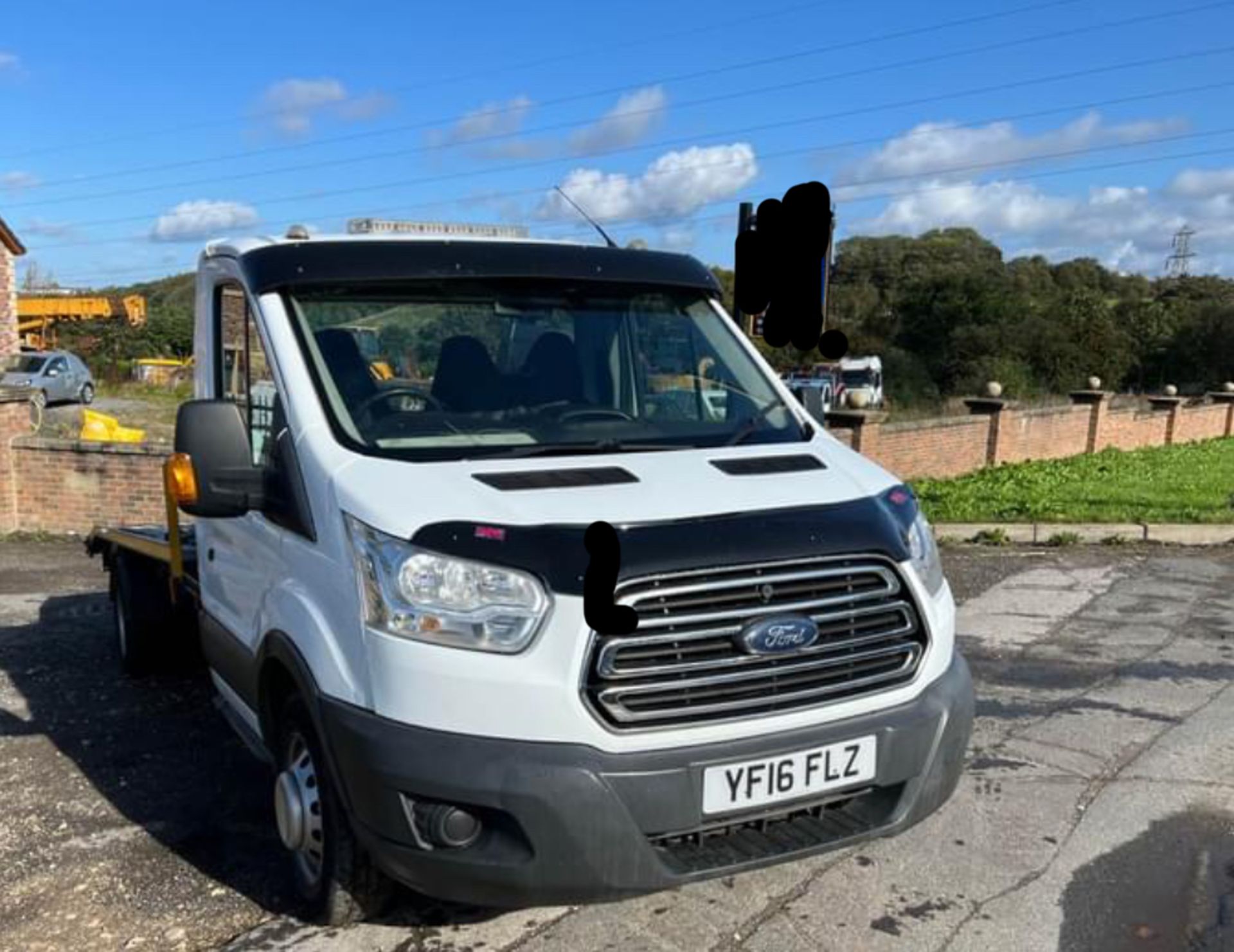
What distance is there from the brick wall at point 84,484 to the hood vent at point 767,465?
8.62m

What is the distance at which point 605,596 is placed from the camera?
2594 millimetres

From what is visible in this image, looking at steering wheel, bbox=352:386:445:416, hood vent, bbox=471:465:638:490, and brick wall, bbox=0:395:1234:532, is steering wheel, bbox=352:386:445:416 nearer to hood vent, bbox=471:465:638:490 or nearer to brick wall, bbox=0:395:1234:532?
hood vent, bbox=471:465:638:490

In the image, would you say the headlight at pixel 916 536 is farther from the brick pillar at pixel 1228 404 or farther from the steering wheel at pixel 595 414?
the brick pillar at pixel 1228 404

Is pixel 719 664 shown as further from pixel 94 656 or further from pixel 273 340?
pixel 94 656

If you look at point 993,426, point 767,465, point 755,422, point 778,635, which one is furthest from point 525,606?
point 993,426

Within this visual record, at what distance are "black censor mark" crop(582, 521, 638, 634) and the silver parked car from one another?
94.4 feet

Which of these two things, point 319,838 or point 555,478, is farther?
point 319,838

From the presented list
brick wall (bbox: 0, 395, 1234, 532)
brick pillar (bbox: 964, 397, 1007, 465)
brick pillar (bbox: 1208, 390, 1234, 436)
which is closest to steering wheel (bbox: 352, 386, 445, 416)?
brick wall (bbox: 0, 395, 1234, 532)

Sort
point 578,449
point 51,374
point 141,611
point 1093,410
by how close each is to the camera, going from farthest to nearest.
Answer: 1. point 51,374
2. point 1093,410
3. point 141,611
4. point 578,449

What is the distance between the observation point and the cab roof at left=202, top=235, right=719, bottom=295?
364 centimetres

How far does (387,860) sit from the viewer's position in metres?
2.73

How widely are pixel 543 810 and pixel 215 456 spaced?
153cm

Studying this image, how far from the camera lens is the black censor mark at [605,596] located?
8.51ft

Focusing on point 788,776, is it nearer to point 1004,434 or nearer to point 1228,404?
point 1004,434
